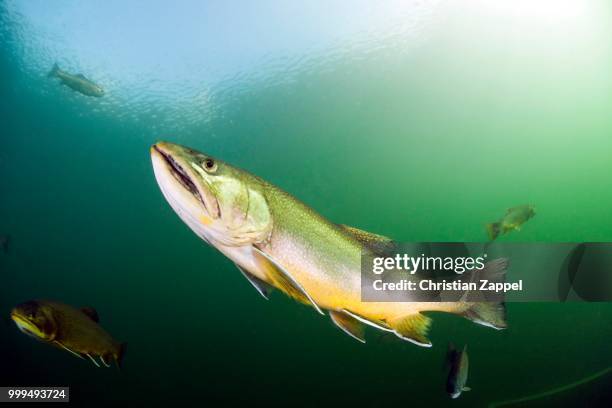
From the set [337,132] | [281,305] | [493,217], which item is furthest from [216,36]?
[493,217]

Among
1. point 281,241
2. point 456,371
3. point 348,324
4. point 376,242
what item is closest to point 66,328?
point 281,241

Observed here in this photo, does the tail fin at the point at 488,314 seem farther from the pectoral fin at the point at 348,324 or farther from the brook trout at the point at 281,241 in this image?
the pectoral fin at the point at 348,324

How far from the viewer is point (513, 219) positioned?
240 inches

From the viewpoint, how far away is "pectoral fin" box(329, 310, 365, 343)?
200 centimetres

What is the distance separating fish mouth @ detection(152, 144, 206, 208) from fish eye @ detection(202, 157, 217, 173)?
0.39 feet

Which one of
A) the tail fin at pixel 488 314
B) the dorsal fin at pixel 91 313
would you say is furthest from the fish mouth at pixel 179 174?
the dorsal fin at pixel 91 313

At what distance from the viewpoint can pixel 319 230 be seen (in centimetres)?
208

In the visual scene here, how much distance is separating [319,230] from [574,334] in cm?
1908

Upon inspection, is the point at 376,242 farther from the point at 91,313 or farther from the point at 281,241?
the point at 91,313

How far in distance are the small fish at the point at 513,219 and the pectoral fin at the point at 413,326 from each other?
4.69 meters

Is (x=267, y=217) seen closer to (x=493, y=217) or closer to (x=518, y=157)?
(x=518, y=157)

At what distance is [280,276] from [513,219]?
5.87 metres

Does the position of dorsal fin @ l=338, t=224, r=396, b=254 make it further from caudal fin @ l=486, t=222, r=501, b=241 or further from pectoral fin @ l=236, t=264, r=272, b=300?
caudal fin @ l=486, t=222, r=501, b=241

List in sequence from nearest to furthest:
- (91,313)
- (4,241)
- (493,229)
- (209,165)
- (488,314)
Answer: (209,165), (488,314), (91,313), (493,229), (4,241)
